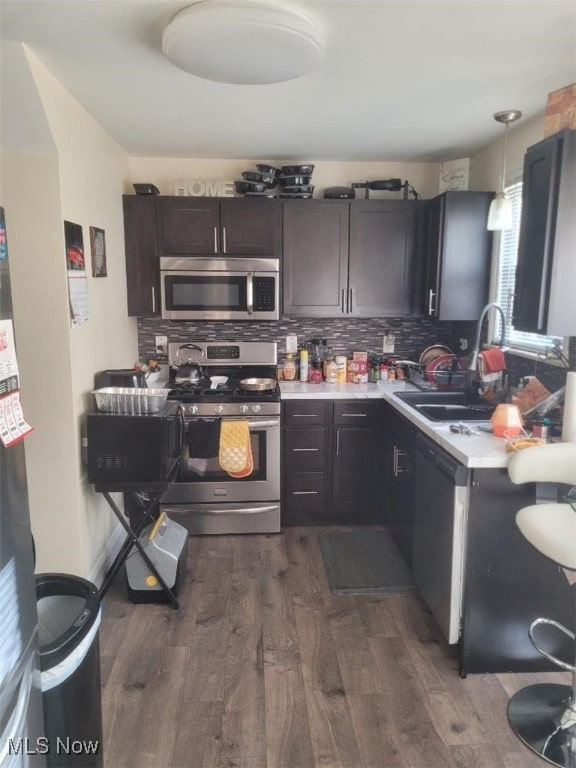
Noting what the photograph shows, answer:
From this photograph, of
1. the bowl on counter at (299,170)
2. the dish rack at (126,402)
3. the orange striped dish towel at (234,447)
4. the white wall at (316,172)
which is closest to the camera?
the dish rack at (126,402)

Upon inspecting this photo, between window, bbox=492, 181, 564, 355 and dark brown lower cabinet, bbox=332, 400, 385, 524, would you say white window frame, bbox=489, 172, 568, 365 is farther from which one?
dark brown lower cabinet, bbox=332, 400, 385, 524

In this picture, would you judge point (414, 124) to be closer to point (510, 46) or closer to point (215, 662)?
point (510, 46)

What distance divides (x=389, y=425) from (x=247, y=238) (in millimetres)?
1475

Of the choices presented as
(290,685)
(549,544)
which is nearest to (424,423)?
(549,544)

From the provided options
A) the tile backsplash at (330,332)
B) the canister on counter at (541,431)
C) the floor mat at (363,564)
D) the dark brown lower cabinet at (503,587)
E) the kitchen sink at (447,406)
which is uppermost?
the tile backsplash at (330,332)

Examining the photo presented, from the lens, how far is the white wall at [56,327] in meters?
2.19

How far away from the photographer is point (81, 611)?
155cm

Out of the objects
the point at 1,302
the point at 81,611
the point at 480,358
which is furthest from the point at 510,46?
the point at 81,611

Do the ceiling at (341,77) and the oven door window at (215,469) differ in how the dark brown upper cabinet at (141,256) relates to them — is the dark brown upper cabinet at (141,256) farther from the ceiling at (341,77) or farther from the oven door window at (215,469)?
the oven door window at (215,469)

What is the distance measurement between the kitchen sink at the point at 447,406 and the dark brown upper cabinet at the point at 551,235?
0.65m

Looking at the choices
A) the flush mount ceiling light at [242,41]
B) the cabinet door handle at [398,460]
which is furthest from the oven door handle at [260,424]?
the flush mount ceiling light at [242,41]

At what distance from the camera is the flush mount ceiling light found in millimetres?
1581

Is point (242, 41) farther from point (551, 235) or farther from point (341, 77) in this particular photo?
point (551, 235)

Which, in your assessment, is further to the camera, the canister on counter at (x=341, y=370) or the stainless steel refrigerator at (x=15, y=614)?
the canister on counter at (x=341, y=370)
